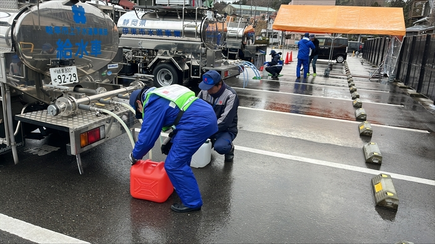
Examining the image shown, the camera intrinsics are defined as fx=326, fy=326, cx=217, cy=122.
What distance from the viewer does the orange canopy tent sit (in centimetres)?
1366

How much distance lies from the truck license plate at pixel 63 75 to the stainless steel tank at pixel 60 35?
0.09m

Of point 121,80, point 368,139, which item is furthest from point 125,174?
point 368,139

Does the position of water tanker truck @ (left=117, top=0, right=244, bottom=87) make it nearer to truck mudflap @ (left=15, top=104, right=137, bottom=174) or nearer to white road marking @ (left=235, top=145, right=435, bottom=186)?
white road marking @ (left=235, top=145, right=435, bottom=186)

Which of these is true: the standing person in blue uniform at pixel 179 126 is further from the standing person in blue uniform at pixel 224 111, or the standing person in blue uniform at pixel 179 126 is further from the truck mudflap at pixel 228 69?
the truck mudflap at pixel 228 69

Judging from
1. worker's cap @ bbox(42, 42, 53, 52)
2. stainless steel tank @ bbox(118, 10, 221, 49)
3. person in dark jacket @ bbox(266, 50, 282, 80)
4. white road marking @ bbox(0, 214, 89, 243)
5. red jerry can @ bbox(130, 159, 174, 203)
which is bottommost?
white road marking @ bbox(0, 214, 89, 243)

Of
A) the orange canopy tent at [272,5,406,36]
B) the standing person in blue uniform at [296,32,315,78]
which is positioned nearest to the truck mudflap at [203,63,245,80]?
the standing person in blue uniform at [296,32,315,78]

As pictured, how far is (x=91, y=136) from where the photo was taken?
390 centimetres

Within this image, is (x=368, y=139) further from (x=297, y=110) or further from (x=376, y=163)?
(x=297, y=110)

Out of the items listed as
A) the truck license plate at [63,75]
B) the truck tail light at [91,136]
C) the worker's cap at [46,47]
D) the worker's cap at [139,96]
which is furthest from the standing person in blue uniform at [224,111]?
the worker's cap at [46,47]

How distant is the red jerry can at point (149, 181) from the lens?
11.5 ft

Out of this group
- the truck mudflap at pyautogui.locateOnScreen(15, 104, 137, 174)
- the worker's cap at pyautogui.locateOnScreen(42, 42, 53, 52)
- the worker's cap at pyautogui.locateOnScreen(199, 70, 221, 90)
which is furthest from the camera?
the worker's cap at pyautogui.locateOnScreen(199, 70, 221, 90)

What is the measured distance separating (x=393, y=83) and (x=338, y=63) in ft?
41.6

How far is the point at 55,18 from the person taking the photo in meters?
4.07

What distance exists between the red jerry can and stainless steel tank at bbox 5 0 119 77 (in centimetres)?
186
